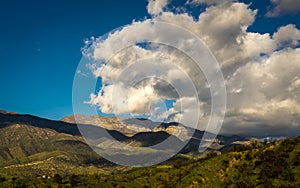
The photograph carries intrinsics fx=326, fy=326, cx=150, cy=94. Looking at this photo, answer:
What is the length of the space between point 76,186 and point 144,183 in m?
34.9

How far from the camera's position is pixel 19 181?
12962 centimetres

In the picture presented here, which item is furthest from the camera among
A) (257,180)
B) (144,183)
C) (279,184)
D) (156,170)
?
(156,170)

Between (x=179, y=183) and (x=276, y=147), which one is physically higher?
(x=276, y=147)

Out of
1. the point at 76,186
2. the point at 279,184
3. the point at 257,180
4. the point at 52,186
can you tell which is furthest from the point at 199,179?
the point at 52,186

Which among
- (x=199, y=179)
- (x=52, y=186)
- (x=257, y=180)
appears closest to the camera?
(x=257, y=180)

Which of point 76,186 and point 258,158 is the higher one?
point 258,158

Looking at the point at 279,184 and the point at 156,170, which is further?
the point at 156,170

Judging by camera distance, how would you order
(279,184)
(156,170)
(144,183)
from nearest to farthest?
(279,184) < (144,183) < (156,170)

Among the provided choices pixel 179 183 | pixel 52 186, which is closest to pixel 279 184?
pixel 179 183

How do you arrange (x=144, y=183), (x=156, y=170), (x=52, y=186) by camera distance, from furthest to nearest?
1. (x=156, y=170)
2. (x=144, y=183)
3. (x=52, y=186)

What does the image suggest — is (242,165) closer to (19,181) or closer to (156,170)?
(156,170)

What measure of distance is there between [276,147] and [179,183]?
143ft

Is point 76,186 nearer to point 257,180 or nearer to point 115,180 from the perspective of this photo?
point 115,180

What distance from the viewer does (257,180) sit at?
119000 mm
